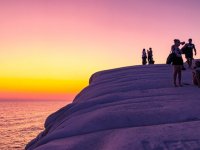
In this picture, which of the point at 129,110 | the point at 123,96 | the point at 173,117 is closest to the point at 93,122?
the point at 129,110

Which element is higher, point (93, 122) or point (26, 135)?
point (93, 122)

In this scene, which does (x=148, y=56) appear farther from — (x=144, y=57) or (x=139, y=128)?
(x=139, y=128)

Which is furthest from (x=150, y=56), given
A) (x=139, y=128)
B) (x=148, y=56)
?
(x=139, y=128)

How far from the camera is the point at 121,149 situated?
281 inches

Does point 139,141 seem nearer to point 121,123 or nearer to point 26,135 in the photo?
point 121,123

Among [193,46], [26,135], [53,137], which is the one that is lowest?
[26,135]

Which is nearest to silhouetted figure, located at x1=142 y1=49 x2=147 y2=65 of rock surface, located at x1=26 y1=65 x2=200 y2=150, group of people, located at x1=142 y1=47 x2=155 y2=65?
group of people, located at x1=142 y1=47 x2=155 y2=65

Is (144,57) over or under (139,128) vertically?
over

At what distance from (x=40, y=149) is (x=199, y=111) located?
4371mm

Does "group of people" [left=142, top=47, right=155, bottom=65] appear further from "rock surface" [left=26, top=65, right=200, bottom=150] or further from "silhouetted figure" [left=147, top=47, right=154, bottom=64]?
"rock surface" [left=26, top=65, right=200, bottom=150]

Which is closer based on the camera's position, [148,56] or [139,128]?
[139,128]

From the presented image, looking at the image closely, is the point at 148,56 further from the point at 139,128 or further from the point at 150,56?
the point at 139,128

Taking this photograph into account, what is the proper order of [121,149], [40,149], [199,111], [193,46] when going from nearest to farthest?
[121,149] < [40,149] < [199,111] < [193,46]

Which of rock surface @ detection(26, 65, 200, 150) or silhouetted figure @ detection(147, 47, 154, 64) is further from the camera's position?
silhouetted figure @ detection(147, 47, 154, 64)
